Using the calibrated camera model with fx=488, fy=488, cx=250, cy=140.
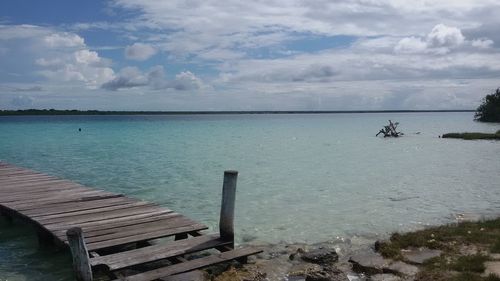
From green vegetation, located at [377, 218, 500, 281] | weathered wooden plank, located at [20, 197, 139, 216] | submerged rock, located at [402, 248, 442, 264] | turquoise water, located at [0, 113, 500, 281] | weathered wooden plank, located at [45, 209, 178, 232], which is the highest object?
weathered wooden plank, located at [20, 197, 139, 216]

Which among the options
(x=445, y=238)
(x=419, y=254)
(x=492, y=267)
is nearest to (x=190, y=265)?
(x=419, y=254)

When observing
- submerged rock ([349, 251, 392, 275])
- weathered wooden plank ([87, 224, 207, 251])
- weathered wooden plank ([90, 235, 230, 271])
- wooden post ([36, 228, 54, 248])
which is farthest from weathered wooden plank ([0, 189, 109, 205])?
submerged rock ([349, 251, 392, 275])

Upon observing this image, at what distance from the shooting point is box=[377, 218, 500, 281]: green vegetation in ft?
27.7

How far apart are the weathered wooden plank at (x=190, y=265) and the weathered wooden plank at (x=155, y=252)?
0.44 m

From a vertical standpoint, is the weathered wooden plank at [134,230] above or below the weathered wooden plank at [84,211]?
below

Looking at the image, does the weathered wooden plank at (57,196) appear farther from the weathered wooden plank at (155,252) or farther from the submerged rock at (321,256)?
the submerged rock at (321,256)

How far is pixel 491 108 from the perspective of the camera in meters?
101

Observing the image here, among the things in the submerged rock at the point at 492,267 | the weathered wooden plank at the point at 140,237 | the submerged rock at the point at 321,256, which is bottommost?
the submerged rock at the point at 321,256

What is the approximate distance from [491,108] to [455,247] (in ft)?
333

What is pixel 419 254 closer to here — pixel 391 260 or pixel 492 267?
pixel 391 260

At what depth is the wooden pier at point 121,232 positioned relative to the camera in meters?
8.52

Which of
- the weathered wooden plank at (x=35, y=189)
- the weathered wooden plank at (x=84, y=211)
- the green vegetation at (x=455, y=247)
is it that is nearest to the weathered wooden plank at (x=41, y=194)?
the weathered wooden plank at (x=35, y=189)

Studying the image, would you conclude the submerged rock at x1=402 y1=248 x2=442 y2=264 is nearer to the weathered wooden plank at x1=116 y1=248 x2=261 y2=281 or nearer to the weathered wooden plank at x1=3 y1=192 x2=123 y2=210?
the weathered wooden plank at x1=116 y1=248 x2=261 y2=281

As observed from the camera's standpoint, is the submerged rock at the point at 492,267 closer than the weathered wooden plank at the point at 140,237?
Yes
